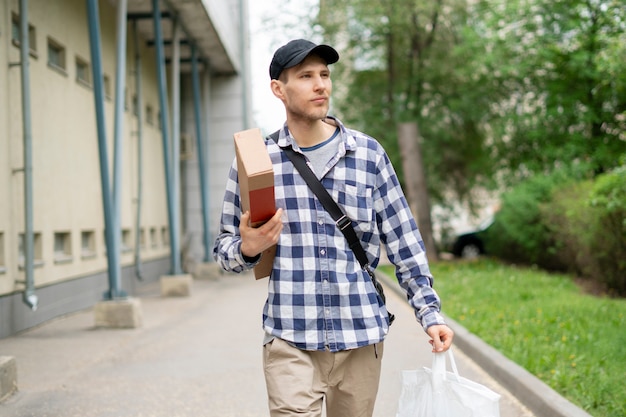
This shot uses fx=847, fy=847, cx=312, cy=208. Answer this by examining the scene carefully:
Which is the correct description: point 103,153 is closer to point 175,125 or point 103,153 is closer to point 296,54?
point 175,125

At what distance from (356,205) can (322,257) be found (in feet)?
0.77

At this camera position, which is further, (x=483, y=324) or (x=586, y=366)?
(x=483, y=324)

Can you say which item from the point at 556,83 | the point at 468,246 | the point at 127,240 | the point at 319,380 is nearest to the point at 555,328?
the point at 319,380

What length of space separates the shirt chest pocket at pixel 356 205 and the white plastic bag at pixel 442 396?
1.77ft

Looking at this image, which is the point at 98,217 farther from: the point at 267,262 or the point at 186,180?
the point at 267,262

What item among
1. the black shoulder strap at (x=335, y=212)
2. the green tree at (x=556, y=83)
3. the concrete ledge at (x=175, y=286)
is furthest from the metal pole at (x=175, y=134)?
the black shoulder strap at (x=335, y=212)

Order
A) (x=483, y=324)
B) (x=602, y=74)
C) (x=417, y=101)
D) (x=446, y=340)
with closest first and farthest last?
(x=446, y=340) → (x=483, y=324) → (x=602, y=74) → (x=417, y=101)

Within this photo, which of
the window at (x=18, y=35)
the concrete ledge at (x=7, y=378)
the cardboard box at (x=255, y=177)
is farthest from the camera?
the window at (x=18, y=35)

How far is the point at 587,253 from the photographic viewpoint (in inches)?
541

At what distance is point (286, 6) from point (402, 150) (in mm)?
4838

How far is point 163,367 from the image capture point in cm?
784

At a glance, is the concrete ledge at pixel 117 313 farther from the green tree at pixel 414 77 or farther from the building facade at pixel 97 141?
the green tree at pixel 414 77

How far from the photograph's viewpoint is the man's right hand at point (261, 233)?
282 centimetres

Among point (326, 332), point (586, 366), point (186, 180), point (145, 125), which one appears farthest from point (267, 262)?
point (186, 180)
